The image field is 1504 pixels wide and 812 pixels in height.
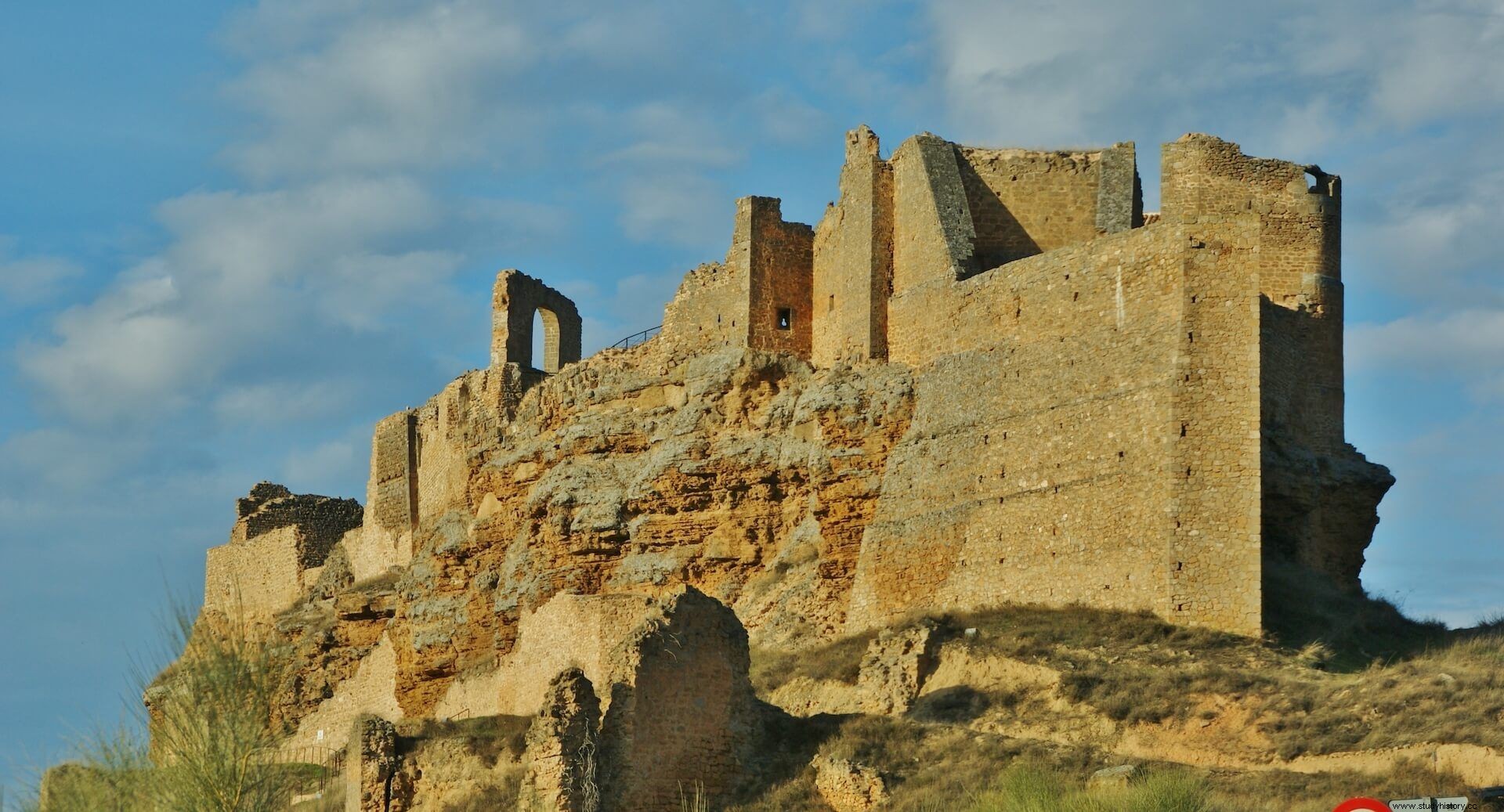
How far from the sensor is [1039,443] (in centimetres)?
3472

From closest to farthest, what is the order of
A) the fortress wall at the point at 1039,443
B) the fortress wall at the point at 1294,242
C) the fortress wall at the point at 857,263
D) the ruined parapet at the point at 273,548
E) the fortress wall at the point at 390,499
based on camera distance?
the fortress wall at the point at 1039,443 → the fortress wall at the point at 1294,242 → the fortress wall at the point at 857,263 → the fortress wall at the point at 390,499 → the ruined parapet at the point at 273,548

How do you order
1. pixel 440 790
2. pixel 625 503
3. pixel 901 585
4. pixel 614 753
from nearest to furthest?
→ pixel 614 753, pixel 440 790, pixel 901 585, pixel 625 503

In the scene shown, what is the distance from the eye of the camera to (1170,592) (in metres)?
31.7

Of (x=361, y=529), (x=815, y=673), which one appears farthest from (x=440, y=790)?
(x=361, y=529)

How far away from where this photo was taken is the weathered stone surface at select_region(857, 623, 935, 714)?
31938 millimetres

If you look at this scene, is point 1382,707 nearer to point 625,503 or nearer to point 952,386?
point 952,386

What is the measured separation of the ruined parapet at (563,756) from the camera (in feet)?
80.4

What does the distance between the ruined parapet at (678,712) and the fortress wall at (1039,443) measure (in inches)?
311

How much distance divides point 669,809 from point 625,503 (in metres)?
16.7

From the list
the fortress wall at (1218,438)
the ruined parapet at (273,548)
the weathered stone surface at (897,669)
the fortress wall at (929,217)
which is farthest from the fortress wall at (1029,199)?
the ruined parapet at (273,548)

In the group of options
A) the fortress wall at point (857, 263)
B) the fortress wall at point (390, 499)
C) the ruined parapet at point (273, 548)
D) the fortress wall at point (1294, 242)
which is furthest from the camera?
the ruined parapet at point (273, 548)

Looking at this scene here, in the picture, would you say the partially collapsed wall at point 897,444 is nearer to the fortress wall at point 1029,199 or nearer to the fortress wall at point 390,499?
the fortress wall at point 1029,199

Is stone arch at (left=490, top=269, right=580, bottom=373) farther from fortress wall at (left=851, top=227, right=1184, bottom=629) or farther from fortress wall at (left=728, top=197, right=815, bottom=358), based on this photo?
fortress wall at (left=851, top=227, right=1184, bottom=629)

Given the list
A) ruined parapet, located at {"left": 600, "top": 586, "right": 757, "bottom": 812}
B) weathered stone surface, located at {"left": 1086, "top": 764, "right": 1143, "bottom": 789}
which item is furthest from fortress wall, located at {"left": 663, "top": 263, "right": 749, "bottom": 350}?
weathered stone surface, located at {"left": 1086, "top": 764, "right": 1143, "bottom": 789}
